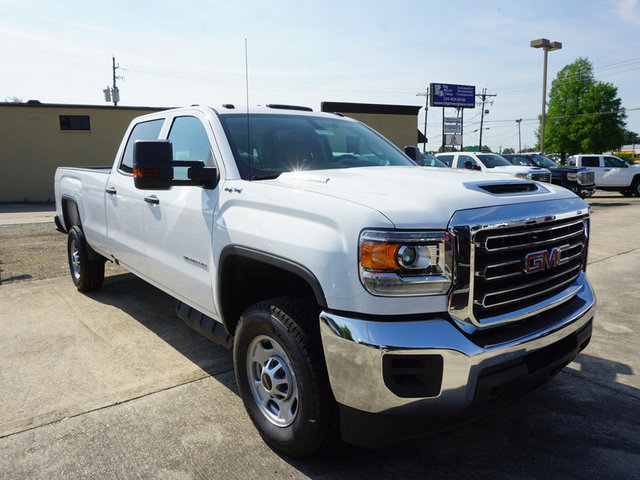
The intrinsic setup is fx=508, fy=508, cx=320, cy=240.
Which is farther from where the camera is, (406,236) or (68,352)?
(68,352)

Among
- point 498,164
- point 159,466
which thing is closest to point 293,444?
point 159,466

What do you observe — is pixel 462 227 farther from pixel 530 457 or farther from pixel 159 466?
pixel 159 466

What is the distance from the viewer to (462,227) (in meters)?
2.17

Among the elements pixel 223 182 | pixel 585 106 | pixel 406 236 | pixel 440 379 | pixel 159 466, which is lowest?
pixel 159 466

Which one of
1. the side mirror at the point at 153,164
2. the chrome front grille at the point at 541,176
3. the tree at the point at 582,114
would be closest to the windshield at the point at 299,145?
the side mirror at the point at 153,164

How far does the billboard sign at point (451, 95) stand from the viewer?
44500 millimetres

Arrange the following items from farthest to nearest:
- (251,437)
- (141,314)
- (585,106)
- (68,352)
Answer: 1. (585,106)
2. (141,314)
3. (68,352)
4. (251,437)

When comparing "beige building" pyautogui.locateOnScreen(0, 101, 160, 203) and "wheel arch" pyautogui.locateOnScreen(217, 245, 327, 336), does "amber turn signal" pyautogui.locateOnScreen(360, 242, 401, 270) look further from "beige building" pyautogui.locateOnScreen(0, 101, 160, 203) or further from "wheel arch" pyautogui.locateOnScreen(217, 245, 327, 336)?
"beige building" pyautogui.locateOnScreen(0, 101, 160, 203)

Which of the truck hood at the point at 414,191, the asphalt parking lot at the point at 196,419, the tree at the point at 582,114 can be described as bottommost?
the asphalt parking lot at the point at 196,419

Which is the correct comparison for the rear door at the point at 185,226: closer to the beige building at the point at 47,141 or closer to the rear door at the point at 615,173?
the beige building at the point at 47,141

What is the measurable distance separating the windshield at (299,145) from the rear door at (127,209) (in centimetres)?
114

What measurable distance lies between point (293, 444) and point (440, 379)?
92cm

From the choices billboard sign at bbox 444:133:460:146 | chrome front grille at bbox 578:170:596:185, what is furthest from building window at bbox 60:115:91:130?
billboard sign at bbox 444:133:460:146

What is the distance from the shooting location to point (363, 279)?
213 centimetres
